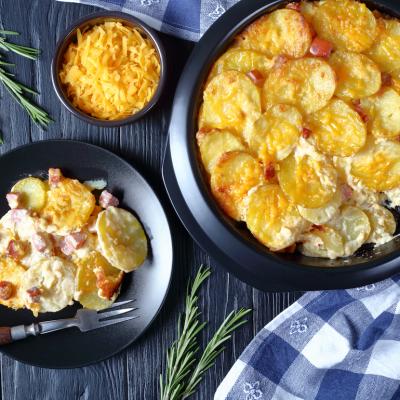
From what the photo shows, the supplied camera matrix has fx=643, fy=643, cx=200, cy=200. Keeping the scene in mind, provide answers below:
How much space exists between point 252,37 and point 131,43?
0.53 meters

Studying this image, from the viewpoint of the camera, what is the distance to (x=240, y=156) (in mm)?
1859

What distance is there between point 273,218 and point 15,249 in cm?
98

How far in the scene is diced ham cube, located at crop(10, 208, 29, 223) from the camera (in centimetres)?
228

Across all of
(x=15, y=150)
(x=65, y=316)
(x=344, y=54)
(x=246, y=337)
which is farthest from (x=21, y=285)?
(x=344, y=54)

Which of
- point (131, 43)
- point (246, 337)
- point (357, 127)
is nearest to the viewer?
point (357, 127)

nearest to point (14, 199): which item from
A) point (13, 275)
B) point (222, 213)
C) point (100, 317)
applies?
point (13, 275)

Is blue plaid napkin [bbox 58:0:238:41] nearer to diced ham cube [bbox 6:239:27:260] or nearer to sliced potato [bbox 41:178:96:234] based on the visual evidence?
sliced potato [bbox 41:178:96:234]

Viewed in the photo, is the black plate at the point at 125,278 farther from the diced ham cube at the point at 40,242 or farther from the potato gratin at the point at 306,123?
the potato gratin at the point at 306,123

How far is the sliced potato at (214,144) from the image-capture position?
6.18ft

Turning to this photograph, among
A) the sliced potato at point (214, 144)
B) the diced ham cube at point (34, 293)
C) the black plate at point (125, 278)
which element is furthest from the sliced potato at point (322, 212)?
the diced ham cube at point (34, 293)

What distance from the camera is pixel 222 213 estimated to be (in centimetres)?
192

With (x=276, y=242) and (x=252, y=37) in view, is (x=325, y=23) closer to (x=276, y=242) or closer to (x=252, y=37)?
(x=252, y=37)

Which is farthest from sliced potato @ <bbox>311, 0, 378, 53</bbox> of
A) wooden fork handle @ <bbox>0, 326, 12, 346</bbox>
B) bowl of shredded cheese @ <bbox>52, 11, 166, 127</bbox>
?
wooden fork handle @ <bbox>0, 326, 12, 346</bbox>

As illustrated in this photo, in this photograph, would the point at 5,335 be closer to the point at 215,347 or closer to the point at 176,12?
the point at 215,347
